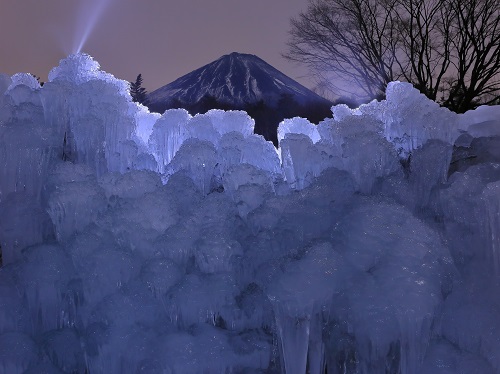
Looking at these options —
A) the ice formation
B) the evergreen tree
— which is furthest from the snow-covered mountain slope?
the ice formation

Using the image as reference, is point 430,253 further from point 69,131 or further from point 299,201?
point 69,131

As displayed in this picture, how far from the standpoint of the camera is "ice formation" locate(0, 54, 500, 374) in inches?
127

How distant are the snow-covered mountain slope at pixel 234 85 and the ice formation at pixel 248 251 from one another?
800 cm

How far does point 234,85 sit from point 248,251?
10.2 meters

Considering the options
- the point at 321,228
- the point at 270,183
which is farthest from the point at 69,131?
the point at 321,228

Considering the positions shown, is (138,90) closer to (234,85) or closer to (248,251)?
(234,85)

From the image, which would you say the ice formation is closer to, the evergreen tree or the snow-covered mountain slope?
the snow-covered mountain slope

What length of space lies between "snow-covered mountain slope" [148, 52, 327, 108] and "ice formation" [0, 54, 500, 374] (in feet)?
26.3

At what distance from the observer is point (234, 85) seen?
1345 centimetres

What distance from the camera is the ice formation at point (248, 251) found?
324cm

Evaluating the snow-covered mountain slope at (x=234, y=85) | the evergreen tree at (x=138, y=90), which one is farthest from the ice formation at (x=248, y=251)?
the evergreen tree at (x=138, y=90)

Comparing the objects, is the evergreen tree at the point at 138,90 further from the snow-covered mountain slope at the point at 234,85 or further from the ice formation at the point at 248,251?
the ice formation at the point at 248,251

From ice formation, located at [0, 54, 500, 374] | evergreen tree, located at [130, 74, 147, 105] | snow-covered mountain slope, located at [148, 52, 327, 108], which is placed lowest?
ice formation, located at [0, 54, 500, 374]

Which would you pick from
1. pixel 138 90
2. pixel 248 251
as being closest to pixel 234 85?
pixel 138 90
